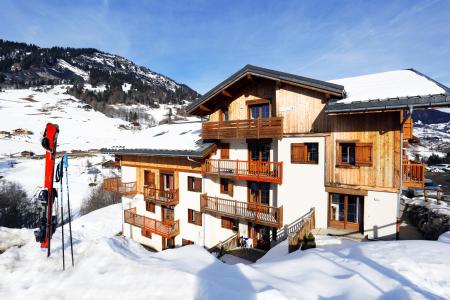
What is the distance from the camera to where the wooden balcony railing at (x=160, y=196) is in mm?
17141

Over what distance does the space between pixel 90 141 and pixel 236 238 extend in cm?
7602

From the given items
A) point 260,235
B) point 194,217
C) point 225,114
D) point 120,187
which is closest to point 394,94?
point 225,114

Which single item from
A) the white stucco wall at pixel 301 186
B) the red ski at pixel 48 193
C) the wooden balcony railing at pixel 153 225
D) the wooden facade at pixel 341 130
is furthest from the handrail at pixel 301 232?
the wooden balcony railing at pixel 153 225

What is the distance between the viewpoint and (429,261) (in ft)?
21.3

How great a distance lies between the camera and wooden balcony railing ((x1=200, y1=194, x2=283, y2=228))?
43.5ft

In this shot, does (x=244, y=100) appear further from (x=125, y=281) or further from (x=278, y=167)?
(x=125, y=281)

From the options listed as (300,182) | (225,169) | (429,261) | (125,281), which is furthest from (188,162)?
(429,261)

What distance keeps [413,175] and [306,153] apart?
486 cm

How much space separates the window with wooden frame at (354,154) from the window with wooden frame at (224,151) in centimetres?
683

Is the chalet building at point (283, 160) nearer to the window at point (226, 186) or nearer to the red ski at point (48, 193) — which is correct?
the window at point (226, 186)

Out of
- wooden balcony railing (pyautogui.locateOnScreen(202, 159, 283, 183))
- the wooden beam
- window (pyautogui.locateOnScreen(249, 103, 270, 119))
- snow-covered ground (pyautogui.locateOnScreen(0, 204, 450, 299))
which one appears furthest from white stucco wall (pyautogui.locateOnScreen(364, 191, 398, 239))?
the wooden beam

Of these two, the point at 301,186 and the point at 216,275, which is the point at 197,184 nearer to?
the point at 301,186

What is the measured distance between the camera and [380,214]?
37.2 ft

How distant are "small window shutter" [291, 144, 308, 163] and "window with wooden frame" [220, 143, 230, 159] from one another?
458 cm
